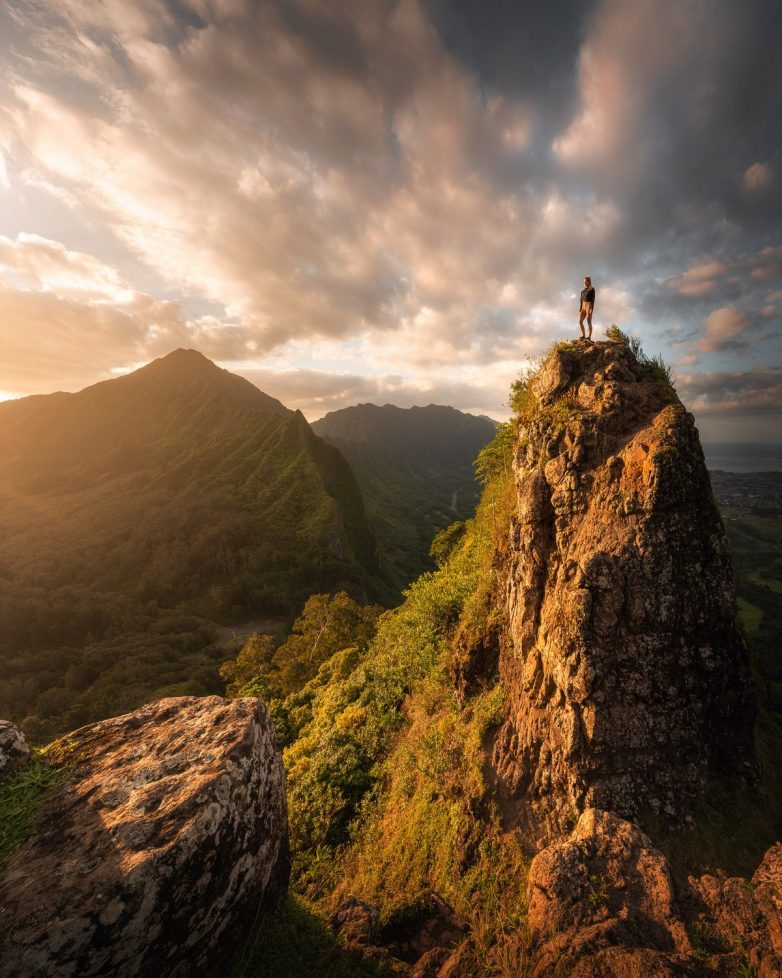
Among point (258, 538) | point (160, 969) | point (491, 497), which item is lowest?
point (258, 538)

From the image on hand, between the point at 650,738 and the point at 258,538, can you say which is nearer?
the point at 650,738

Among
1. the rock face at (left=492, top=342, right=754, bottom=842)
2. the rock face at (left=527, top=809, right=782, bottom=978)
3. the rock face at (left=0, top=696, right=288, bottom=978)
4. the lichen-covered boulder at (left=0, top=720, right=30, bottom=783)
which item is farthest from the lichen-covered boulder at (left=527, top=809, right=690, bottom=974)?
the lichen-covered boulder at (left=0, top=720, right=30, bottom=783)

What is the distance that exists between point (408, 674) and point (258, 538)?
99.5 meters

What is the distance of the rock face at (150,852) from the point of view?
4.89m

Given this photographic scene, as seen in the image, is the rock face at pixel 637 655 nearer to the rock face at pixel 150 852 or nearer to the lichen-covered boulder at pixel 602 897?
the lichen-covered boulder at pixel 602 897

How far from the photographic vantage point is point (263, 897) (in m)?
7.21

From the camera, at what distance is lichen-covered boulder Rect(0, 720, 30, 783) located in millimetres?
6898

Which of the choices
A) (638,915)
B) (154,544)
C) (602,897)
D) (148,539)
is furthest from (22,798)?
(148,539)

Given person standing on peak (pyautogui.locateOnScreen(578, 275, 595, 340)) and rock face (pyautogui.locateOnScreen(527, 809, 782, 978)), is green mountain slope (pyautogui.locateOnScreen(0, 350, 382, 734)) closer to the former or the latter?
rock face (pyautogui.locateOnScreen(527, 809, 782, 978))

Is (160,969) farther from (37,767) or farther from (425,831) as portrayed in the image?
(425,831)

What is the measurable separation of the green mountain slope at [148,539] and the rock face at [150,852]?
57.9m

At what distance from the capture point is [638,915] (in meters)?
6.52

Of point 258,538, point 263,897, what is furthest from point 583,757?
point 258,538

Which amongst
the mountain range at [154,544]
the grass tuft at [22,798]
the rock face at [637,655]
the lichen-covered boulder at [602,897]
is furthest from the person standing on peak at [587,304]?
the mountain range at [154,544]
